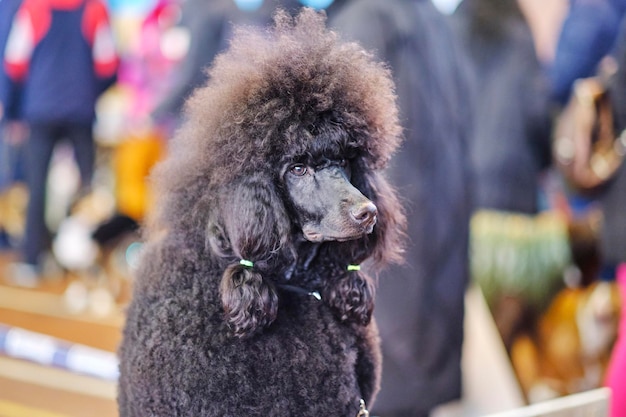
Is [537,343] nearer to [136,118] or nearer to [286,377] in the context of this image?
[286,377]

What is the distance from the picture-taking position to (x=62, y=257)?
157 inches

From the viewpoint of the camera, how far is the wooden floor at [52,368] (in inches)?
95.9

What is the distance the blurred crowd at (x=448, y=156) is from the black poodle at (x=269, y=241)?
26 cm

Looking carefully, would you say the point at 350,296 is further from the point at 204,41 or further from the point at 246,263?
the point at 204,41

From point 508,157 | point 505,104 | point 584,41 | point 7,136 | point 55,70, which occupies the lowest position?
point 508,157

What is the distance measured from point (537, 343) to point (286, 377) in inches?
70.1

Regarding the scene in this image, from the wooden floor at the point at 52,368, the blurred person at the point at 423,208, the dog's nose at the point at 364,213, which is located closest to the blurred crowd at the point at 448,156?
the blurred person at the point at 423,208

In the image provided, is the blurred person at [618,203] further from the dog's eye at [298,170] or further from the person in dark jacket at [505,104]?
the dog's eye at [298,170]

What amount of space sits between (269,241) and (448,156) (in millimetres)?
1008

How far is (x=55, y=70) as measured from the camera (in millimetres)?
3764

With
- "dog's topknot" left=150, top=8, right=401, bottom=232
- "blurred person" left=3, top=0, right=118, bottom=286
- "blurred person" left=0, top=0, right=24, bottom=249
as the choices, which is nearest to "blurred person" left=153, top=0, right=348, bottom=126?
"blurred person" left=3, top=0, right=118, bottom=286

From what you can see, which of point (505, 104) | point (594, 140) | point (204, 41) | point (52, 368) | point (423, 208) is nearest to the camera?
point (423, 208)

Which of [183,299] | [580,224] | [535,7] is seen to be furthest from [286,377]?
[535,7]

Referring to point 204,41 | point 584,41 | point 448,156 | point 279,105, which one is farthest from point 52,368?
point 584,41
